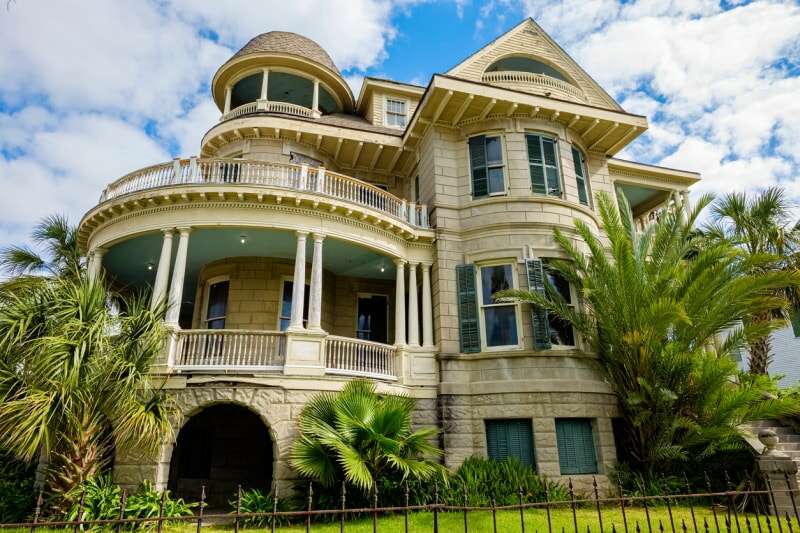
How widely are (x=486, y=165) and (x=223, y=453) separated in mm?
11156

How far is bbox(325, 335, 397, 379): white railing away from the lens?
39.1 feet

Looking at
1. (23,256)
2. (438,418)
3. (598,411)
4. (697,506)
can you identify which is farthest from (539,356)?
(23,256)

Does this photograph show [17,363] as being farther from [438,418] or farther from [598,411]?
[598,411]

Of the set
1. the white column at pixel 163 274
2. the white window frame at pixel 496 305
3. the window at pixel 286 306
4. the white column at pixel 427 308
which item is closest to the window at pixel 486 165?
the white window frame at pixel 496 305

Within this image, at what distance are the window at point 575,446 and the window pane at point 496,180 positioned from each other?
6580 millimetres

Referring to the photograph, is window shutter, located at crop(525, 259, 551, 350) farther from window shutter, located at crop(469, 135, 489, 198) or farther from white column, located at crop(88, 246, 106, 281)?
white column, located at crop(88, 246, 106, 281)

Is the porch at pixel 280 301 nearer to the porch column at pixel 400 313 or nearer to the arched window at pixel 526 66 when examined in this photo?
the porch column at pixel 400 313

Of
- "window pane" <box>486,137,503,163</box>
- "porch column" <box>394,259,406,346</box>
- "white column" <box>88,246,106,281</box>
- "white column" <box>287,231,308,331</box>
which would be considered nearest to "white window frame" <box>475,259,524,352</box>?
"porch column" <box>394,259,406,346</box>

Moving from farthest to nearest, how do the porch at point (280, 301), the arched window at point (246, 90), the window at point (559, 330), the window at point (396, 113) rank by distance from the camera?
the window at point (396, 113) < the arched window at point (246, 90) < the window at point (559, 330) < the porch at point (280, 301)

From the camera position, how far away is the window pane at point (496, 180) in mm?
14734

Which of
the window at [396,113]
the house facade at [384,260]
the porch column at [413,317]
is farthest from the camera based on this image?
the window at [396,113]

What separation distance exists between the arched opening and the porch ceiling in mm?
4345

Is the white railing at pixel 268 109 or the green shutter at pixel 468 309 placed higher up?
the white railing at pixel 268 109

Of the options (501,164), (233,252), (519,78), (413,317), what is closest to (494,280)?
(413,317)
